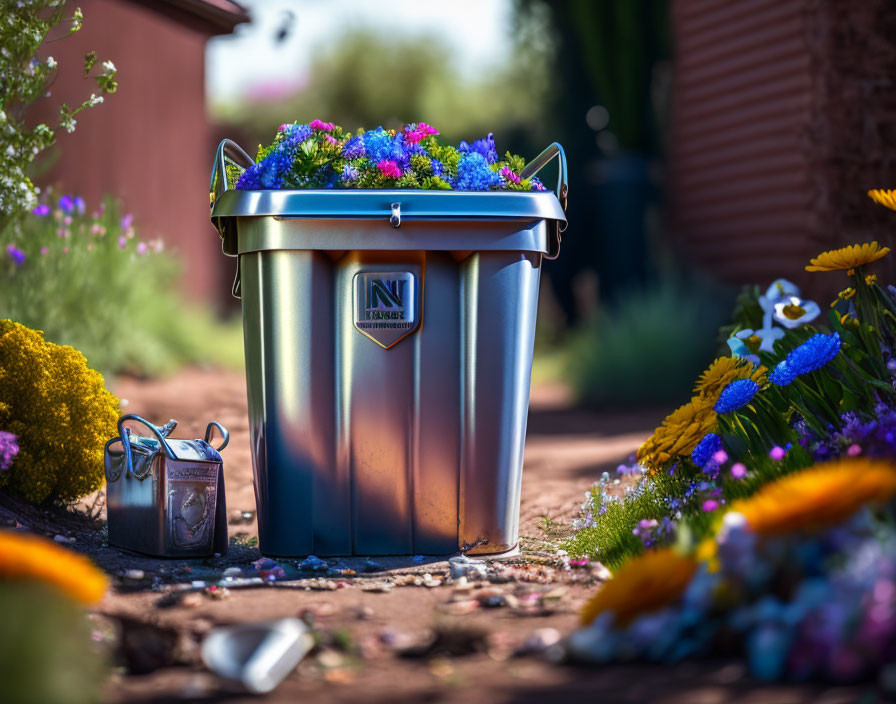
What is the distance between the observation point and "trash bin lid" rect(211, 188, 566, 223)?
2.95m

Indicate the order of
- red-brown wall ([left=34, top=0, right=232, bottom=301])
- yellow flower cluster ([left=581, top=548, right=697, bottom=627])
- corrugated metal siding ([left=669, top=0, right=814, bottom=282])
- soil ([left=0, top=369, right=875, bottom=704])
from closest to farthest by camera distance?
soil ([left=0, top=369, right=875, bottom=704]) → yellow flower cluster ([left=581, top=548, right=697, bottom=627]) → corrugated metal siding ([left=669, top=0, right=814, bottom=282]) → red-brown wall ([left=34, top=0, right=232, bottom=301])

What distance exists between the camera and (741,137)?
7.70 meters

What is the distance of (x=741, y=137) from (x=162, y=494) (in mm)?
A: 5926

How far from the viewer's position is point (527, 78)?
12195 mm

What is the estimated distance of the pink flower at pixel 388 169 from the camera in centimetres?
315

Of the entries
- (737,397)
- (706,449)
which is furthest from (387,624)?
(737,397)

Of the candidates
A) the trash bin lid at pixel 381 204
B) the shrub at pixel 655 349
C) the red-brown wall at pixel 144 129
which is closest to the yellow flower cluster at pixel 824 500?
the trash bin lid at pixel 381 204

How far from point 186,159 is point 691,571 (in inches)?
325

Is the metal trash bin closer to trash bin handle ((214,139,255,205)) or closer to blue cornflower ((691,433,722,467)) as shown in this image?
trash bin handle ((214,139,255,205))

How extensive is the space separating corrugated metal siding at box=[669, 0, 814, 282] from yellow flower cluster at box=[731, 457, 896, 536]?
5.12 meters

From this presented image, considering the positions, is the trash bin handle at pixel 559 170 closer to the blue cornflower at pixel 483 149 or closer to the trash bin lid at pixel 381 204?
the blue cornflower at pixel 483 149

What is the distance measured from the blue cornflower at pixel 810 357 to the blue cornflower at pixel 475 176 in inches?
40.2

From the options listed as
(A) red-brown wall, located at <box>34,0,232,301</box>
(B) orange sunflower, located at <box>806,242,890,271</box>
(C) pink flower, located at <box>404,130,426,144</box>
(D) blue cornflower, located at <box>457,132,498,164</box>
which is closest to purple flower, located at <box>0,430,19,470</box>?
(C) pink flower, located at <box>404,130,426,144</box>

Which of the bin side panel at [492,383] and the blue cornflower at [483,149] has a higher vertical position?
the blue cornflower at [483,149]
